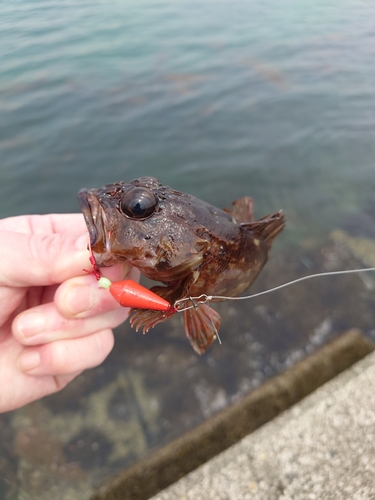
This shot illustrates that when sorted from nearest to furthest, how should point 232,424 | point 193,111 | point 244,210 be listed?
point 244,210, point 232,424, point 193,111

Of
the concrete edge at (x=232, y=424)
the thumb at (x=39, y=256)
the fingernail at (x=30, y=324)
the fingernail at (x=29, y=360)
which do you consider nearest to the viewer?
the thumb at (x=39, y=256)

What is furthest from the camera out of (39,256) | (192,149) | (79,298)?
(192,149)

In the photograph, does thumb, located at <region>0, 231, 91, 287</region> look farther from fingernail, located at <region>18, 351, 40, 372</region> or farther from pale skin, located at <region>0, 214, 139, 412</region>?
fingernail, located at <region>18, 351, 40, 372</region>

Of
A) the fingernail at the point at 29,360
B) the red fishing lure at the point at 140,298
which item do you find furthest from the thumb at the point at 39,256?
the fingernail at the point at 29,360

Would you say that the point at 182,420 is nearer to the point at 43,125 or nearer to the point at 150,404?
the point at 150,404

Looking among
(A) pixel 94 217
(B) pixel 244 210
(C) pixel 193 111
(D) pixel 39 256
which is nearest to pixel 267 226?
(B) pixel 244 210

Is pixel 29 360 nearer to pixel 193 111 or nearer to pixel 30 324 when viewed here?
pixel 30 324

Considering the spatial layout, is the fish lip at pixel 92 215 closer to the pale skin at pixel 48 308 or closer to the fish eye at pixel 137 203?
the fish eye at pixel 137 203
